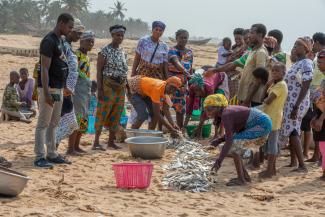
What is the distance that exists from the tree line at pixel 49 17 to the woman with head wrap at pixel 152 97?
5767cm

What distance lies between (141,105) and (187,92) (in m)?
1.20

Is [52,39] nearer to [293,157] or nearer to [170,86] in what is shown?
[170,86]

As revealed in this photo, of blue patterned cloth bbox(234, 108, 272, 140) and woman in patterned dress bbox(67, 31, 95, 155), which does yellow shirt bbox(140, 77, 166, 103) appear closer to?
woman in patterned dress bbox(67, 31, 95, 155)

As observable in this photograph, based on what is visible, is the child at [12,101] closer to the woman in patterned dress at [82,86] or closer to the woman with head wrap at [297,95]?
the woman in patterned dress at [82,86]

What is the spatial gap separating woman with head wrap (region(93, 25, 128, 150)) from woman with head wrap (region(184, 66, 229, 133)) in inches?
61.0

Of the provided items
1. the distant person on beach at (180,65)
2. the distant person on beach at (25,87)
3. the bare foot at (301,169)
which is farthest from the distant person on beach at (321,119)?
the distant person on beach at (25,87)

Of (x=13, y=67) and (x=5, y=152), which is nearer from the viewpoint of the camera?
(x=5, y=152)

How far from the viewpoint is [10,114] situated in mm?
10773

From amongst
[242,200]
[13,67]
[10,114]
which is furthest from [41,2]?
[242,200]

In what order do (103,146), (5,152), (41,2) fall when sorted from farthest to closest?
1. (41,2)
2. (103,146)
3. (5,152)

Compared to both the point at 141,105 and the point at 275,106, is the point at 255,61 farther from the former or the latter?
the point at 141,105

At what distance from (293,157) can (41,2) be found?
314 ft

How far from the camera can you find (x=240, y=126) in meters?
6.14

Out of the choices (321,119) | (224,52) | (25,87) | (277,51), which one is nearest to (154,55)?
(224,52)
